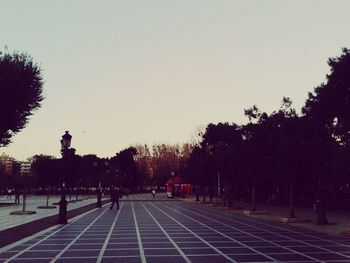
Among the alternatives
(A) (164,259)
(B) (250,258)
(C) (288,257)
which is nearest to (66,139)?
(A) (164,259)

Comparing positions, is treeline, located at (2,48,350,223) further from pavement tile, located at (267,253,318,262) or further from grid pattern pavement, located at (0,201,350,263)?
pavement tile, located at (267,253,318,262)

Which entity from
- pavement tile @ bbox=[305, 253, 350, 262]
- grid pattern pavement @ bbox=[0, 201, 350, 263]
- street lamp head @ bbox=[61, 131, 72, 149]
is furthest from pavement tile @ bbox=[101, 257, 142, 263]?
street lamp head @ bbox=[61, 131, 72, 149]

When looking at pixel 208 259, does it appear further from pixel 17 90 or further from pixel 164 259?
pixel 17 90

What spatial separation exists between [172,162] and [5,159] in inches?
1829

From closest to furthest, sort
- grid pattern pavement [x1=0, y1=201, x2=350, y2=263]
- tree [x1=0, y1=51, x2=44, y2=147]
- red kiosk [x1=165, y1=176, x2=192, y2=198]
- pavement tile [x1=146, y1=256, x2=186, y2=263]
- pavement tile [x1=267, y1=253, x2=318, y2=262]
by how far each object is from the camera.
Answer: pavement tile [x1=146, y1=256, x2=186, y2=263] → pavement tile [x1=267, y1=253, x2=318, y2=262] → grid pattern pavement [x1=0, y1=201, x2=350, y2=263] → tree [x1=0, y1=51, x2=44, y2=147] → red kiosk [x1=165, y1=176, x2=192, y2=198]

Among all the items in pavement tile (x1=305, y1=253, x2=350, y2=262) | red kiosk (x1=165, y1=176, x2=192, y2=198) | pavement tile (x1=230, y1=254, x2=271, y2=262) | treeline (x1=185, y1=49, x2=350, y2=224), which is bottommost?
pavement tile (x1=230, y1=254, x2=271, y2=262)

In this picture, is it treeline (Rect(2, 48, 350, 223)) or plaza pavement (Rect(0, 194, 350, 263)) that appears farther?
treeline (Rect(2, 48, 350, 223))

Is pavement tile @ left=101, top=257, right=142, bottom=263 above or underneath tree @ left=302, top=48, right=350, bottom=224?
underneath

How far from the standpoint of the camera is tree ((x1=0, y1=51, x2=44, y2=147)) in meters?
24.9

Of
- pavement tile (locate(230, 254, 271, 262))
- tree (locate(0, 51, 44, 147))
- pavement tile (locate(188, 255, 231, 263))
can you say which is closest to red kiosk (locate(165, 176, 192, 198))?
tree (locate(0, 51, 44, 147))

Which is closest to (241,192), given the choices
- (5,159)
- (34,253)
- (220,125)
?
(220,125)

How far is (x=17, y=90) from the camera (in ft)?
83.5

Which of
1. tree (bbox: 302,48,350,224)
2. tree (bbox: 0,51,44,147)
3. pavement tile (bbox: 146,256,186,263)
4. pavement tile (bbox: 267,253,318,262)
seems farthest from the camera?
tree (bbox: 0,51,44,147)

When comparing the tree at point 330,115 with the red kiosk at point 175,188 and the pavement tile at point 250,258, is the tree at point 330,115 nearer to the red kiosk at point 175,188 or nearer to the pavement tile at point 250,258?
the pavement tile at point 250,258
